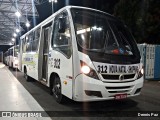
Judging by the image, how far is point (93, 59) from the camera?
4.85m

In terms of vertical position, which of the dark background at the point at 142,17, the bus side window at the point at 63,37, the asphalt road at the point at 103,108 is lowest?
the asphalt road at the point at 103,108

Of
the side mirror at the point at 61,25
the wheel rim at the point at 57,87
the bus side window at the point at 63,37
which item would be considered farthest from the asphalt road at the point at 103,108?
the side mirror at the point at 61,25

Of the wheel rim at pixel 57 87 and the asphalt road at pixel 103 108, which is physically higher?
the wheel rim at pixel 57 87

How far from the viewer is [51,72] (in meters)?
6.46

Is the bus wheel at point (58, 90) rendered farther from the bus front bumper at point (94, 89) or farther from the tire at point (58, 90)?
the bus front bumper at point (94, 89)

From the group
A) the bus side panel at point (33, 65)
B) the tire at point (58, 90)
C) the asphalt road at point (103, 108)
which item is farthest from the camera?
the bus side panel at point (33, 65)

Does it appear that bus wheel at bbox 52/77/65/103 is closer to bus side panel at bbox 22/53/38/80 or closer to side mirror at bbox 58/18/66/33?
side mirror at bbox 58/18/66/33

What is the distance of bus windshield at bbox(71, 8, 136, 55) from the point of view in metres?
5.22

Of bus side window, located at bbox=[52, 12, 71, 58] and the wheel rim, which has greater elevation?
bus side window, located at bbox=[52, 12, 71, 58]

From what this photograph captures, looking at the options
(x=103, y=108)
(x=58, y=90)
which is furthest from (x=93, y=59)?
(x=58, y=90)

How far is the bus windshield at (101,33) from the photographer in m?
5.22

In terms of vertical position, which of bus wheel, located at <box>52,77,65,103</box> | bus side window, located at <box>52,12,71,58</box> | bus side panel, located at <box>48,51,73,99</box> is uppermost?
bus side window, located at <box>52,12,71,58</box>

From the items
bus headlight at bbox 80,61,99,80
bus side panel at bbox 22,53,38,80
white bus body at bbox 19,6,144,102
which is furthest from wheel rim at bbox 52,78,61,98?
bus side panel at bbox 22,53,38,80

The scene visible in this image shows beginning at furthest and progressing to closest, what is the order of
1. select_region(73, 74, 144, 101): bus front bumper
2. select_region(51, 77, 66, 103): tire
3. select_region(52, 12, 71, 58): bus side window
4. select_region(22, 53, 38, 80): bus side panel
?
select_region(22, 53, 38, 80): bus side panel, select_region(51, 77, 66, 103): tire, select_region(52, 12, 71, 58): bus side window, select_region(73, 74, 144, 101): bus front bumper
